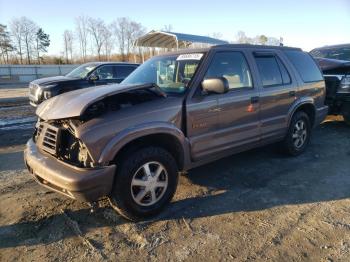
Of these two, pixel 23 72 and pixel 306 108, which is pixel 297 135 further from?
pixel 23 72

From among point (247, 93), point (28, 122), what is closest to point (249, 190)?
point (247, 93)

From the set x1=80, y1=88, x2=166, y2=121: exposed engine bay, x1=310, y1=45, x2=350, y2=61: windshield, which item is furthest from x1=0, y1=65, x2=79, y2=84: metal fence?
x1=80, y1=88, x2=166, y2=121: exposed engine bay

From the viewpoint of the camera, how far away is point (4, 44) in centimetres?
5569

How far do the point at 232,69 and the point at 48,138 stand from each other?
2485 millimetres

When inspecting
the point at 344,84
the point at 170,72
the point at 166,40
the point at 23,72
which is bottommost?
the point at 23,72

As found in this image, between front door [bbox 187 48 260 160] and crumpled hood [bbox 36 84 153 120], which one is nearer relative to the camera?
crumpled hood [bbox 36 84 153 120]

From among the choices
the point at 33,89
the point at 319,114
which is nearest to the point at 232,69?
the point at 319,114

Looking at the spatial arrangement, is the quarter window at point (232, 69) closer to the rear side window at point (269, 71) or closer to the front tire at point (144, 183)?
the rear side window at point (269, 71)

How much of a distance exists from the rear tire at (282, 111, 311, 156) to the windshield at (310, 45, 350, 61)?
4.72 m

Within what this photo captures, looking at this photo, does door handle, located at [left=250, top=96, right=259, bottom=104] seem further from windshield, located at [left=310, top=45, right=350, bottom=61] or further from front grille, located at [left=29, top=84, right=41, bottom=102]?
front grille, located at [left=29, top=84, right=41, bottom=102]

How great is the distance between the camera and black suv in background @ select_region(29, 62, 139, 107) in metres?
9.46

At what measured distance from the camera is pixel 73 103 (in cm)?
340

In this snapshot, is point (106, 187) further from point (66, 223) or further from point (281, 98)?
point (281, 98)

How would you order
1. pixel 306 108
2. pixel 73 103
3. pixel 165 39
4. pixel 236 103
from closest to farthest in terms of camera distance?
pixel 73 103, pixel 236 103, pixel 306 108, pixel 165 39
